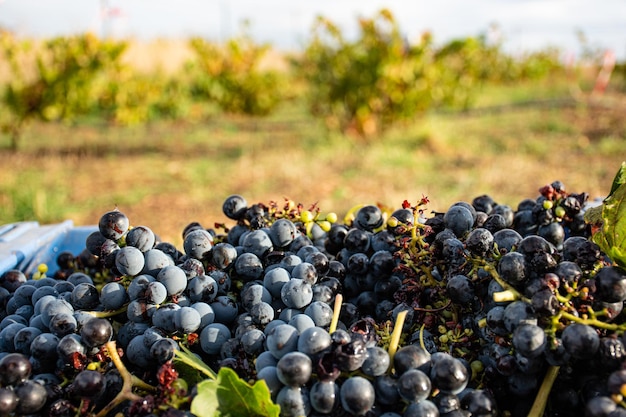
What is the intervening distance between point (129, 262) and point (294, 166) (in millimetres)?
6020

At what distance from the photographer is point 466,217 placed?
107 cm

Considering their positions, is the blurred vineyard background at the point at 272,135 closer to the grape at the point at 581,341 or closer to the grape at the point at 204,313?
the grape at the point at 204,313

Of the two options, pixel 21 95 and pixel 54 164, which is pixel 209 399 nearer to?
pixel 54 164

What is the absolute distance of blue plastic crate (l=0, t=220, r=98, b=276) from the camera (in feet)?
4.91

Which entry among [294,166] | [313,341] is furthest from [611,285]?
[294,166]

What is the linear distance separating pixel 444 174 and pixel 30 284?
5.94m

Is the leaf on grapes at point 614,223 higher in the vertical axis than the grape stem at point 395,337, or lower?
higher

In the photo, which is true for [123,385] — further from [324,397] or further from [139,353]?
[324,397]

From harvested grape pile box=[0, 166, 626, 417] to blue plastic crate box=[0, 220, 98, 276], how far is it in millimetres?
360

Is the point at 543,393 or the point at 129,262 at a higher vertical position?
the point at 129,262

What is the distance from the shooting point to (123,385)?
0.87 meters

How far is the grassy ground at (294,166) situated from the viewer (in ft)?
18.6

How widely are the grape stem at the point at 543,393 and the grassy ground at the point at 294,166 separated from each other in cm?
406

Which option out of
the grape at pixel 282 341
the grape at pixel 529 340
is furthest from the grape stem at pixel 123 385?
the grape at pixel 529 340
